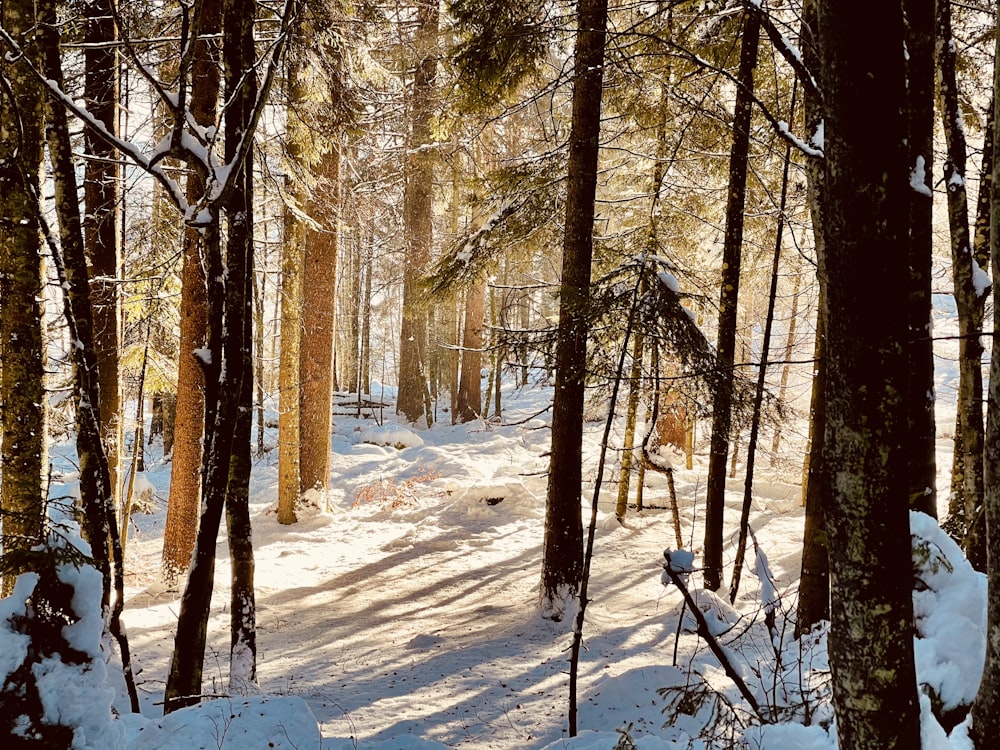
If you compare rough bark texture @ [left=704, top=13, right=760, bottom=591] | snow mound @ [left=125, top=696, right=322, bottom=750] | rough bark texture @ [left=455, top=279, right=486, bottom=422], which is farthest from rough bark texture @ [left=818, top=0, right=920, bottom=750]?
rough bark texture @ [left=455, top=279, right=486, bottom=422]

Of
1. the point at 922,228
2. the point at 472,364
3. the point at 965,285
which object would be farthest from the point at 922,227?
the point at 472,364

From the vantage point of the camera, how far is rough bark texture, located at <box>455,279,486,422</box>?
63.7 ft

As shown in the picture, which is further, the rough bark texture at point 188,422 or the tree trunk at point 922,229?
the rough bark texture at point 188,422

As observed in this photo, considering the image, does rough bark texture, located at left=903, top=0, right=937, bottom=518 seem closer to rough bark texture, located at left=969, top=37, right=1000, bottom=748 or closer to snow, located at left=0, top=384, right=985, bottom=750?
snow, located at left=0, top=384, right=985, bottom=750

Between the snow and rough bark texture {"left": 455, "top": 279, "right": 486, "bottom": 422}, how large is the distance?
5.85 meters

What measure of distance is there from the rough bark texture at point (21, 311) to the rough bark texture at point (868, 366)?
5.07 metres

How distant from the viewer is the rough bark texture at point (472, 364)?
19422 millimetres

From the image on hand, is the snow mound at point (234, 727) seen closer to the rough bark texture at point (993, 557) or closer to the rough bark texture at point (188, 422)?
the rough bark texture at point (993, 557)

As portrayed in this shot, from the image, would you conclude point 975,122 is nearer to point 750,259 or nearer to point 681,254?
point 681,254

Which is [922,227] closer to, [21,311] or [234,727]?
[234,727]

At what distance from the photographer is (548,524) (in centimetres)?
767

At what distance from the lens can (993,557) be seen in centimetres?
209

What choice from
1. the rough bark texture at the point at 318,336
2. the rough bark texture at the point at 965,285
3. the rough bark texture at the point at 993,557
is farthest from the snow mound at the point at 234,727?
the rough bark texture at the point at 318,336

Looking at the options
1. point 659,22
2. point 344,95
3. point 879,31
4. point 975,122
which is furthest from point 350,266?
point 879,31
